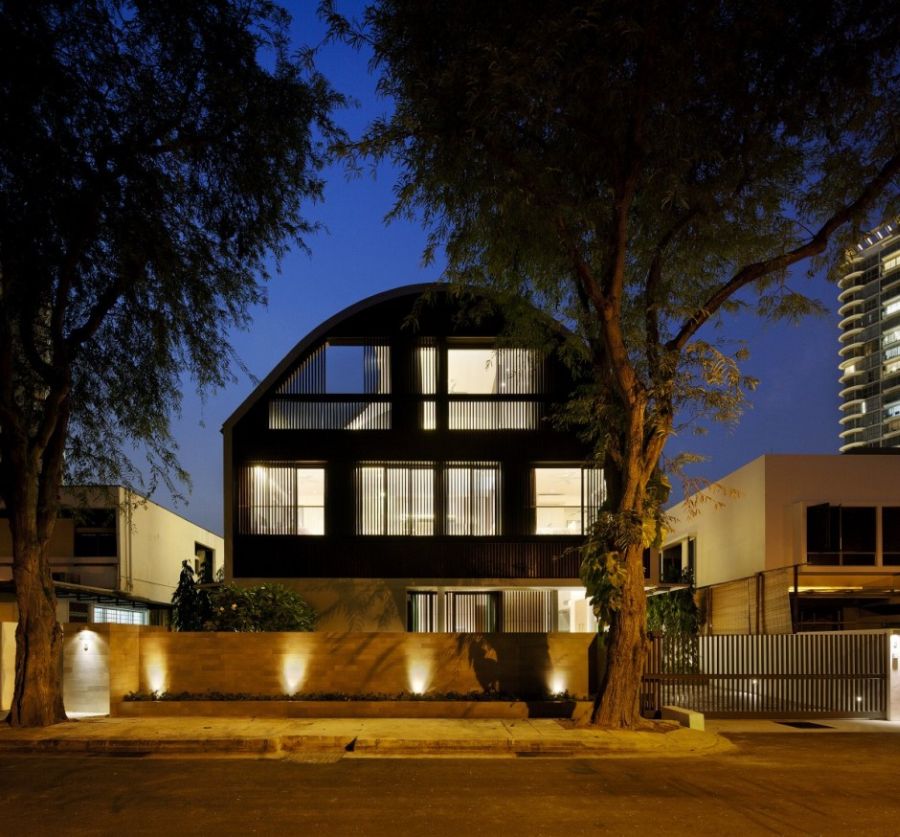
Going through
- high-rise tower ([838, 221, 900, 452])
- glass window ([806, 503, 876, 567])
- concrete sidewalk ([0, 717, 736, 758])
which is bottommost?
concrete sidewalk ([0, 717, 736, 758])

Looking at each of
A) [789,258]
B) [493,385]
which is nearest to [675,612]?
[493,385]

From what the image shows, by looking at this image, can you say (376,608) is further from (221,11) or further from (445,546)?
(221,11)

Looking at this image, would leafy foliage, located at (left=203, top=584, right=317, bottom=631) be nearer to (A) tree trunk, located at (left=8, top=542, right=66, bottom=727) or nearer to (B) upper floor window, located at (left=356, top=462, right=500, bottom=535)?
(B) upper floor window, located at (left=356, top=462, right=500, bottom=535)

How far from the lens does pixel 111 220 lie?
555 inches

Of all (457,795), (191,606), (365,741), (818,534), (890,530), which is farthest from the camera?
(890,530)

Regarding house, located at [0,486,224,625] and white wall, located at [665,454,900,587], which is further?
house, located at [0,486,224,625]

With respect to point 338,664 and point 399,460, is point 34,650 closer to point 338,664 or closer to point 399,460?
point 338,664

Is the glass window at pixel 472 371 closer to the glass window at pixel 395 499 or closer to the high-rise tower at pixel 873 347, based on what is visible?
the glass window at pixel 395 499

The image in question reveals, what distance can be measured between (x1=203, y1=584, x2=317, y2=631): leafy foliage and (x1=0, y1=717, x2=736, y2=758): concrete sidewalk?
3.97 m

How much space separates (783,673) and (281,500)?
1205cm

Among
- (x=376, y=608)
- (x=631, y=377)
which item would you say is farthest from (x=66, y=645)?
(x=631, y=377)

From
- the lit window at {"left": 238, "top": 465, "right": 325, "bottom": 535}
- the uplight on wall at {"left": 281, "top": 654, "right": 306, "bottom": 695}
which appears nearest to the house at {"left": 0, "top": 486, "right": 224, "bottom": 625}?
the lit window at {"left": 238, "top": 465, "right": 325, "bottom": 535}

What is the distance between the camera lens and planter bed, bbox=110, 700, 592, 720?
15797 millimetres

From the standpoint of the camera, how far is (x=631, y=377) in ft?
47.1
